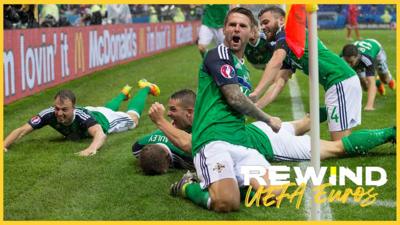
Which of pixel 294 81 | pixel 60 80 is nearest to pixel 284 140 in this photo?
pixel 294 81

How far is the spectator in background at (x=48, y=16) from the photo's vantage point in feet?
52.2

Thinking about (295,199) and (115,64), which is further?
(115,64)

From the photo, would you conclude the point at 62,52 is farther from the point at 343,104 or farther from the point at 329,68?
the point at 343,104

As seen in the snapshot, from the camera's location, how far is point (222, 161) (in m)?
5.19

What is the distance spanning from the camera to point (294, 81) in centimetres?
1404

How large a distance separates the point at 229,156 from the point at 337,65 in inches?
97.2

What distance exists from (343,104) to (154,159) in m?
2.08

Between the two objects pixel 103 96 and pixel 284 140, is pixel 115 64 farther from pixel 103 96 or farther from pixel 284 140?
pixel 284 140

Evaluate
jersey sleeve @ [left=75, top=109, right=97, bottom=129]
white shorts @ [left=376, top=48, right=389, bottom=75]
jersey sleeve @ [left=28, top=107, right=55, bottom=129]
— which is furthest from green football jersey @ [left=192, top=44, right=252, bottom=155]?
white shorts @ [left=376, top=48, right=389, bottom=75]

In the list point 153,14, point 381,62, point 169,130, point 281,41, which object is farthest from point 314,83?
point 153,14

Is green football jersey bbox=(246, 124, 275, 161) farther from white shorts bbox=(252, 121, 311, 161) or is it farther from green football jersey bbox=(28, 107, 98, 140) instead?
green football jersey bbox=(28, 107, 98, 140)

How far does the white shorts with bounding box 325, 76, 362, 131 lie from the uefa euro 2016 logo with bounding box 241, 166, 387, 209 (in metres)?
1.03

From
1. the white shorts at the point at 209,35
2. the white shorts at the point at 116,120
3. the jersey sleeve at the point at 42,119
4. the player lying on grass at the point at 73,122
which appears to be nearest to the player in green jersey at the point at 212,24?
the white shorts at the point at 209,35

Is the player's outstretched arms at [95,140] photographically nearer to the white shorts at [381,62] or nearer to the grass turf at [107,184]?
the grass turf at [107,184]
